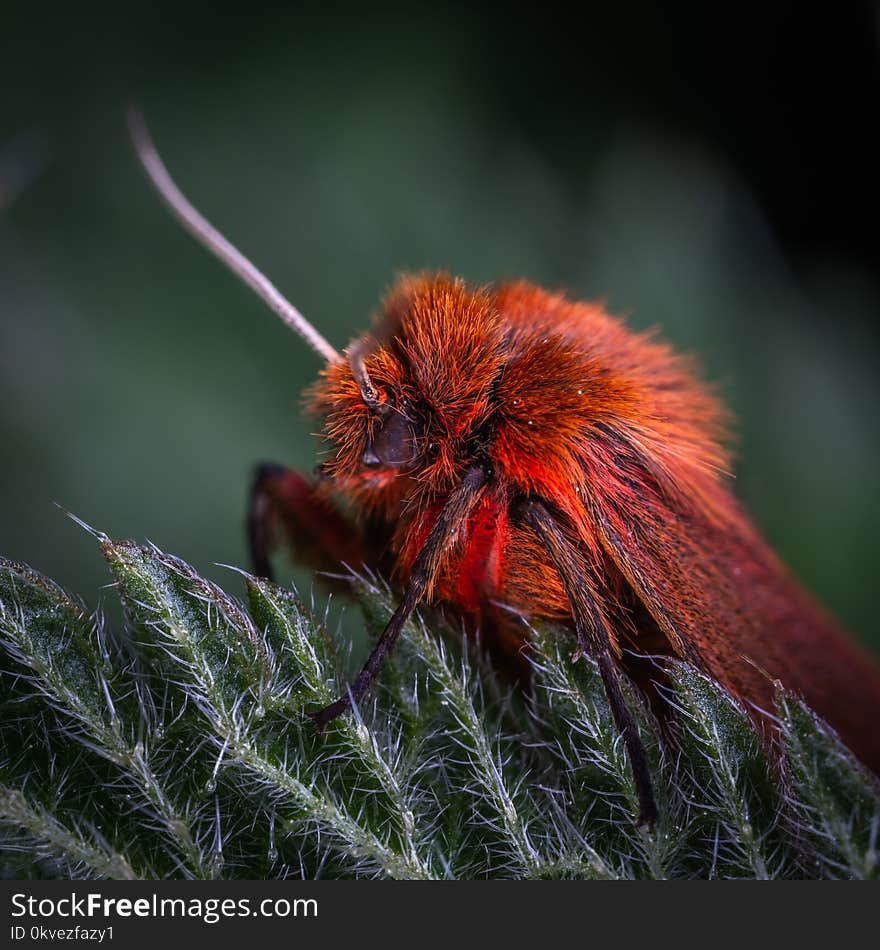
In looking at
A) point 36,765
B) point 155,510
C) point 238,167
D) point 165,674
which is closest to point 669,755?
point 165,674

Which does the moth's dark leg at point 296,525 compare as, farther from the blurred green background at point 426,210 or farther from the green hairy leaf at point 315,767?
the blurred green background at point 426,210

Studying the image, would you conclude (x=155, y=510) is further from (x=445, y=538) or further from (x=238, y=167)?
(x=445, y=538)

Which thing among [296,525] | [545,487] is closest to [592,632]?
[545,487]

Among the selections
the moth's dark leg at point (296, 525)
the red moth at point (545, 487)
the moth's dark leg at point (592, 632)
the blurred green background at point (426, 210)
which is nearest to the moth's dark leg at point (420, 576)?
the red moth at point (545, 487)

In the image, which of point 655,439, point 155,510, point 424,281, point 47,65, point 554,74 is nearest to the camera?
point 655,439

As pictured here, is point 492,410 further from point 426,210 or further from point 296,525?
point 426,210

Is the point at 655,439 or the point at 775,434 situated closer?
the point at 655,439
